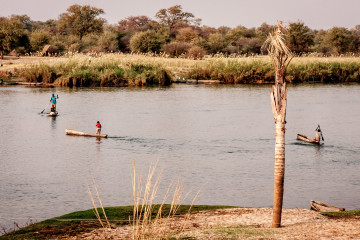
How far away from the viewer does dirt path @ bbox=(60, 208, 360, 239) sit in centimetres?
1012

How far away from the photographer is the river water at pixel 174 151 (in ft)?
50.2

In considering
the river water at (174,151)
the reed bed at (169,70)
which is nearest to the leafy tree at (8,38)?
the reed bed at (169,70)

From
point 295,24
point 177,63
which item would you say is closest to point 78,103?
point 177,63

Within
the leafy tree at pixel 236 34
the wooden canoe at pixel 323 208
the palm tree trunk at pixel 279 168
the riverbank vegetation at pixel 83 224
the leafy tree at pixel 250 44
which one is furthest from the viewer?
the leafy tree at pixel 236 34

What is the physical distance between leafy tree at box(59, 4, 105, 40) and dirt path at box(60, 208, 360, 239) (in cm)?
7979

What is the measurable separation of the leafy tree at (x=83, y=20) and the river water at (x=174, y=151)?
165 ft

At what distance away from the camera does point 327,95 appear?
42.8 meters

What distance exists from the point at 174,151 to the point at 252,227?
440 inches

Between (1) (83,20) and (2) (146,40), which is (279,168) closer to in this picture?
(2) (146,40)

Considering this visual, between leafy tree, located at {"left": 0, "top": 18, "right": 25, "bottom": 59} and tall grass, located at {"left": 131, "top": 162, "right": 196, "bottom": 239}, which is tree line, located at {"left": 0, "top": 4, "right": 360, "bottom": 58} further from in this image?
tall grass, located at {"left": 131, "top": 162, "right": 196, "bottom": 239}

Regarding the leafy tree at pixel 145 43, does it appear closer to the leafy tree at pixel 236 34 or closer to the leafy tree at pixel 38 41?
the leafy tree at pixel 38 41

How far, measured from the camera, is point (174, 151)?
22062mm

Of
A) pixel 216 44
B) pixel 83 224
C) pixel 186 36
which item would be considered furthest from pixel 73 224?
pixel 186 36

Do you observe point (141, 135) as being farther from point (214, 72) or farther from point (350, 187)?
point (214, 72)
